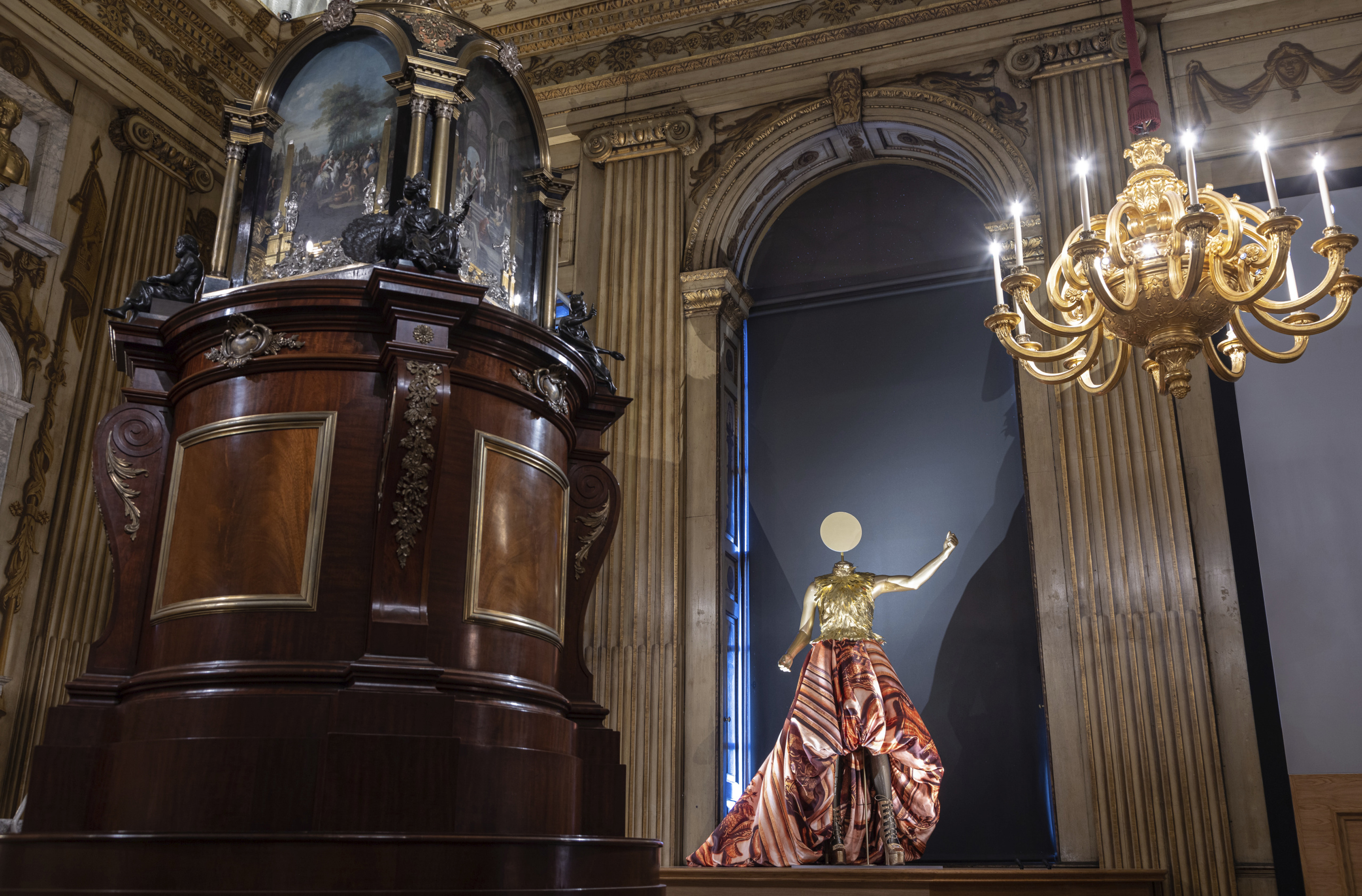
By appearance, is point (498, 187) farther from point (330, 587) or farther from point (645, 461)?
point (645, 461)

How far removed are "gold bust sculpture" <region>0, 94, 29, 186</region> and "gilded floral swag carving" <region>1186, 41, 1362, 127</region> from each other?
6.73m

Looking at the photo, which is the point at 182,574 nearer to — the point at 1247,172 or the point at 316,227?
the point at 316,227

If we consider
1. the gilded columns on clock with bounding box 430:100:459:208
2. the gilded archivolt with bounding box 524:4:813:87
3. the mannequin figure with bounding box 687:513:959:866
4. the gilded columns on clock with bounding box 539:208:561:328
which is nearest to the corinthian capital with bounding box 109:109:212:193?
the gilded archivolt with bounding box 524:4:813:87

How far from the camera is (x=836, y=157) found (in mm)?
7504

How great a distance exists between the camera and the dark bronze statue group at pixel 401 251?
313 centimetres

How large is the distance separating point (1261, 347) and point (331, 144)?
3.54 metres

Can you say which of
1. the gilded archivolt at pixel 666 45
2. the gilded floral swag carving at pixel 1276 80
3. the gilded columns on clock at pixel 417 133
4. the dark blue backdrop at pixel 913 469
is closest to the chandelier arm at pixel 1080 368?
the dark blue backdrop at pixel 913 469

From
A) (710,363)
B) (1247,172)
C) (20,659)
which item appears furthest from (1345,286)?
(20,659)

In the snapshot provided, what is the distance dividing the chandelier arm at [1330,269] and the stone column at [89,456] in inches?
231

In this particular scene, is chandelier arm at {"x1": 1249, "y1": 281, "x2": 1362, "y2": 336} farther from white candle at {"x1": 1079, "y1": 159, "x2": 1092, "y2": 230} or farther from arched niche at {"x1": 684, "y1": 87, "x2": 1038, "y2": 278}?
arched niche at {"x1": 684, "y1": 87, "x2": 1038, "y2": 278}

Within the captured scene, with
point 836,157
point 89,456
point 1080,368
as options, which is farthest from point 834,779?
point 89,456

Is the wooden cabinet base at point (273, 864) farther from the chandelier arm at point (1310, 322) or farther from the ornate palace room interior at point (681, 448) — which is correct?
the chandelier arm at point (1310, 322)

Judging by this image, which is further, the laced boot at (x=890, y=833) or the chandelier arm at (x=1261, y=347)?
the laced boot at (x=890, y=833)

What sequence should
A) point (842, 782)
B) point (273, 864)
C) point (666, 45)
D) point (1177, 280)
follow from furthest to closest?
point (666, 45) → point (842, 782) → point (1177, 280) → point (273, 864)
